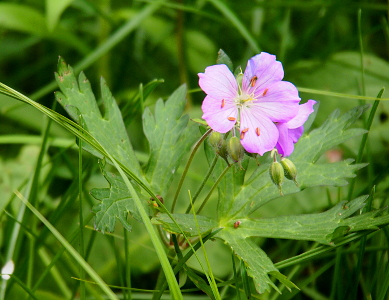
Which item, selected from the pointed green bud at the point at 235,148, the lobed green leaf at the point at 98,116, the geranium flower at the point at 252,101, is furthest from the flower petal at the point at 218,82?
the lobed green leaf at the point at 98,116

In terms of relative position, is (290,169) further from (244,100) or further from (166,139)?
(166,139)

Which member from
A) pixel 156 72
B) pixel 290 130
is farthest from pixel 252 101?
pixel 156 72

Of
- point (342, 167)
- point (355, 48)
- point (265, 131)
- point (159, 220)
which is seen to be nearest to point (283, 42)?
point (355, 48)

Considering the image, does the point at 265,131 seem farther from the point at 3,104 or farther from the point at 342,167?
the point at 3,104

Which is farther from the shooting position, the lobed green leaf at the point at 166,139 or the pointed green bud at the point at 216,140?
the lobed green leaf at the point at 166,139

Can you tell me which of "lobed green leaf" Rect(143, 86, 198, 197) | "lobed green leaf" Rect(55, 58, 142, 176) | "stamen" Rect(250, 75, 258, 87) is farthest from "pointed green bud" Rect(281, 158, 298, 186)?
"lobed green leaf" Rect(55, 58, 142, 176)

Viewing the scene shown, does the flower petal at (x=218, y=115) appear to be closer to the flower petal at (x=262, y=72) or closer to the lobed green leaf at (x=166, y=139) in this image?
the flower petal at (x=262, y=72)

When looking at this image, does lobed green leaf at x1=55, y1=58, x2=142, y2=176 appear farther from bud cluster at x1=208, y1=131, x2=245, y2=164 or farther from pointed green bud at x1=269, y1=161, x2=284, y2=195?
pointed green bud at x1=269, y1=161, x2=284, y2=195

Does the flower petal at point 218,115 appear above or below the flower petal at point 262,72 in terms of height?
below
